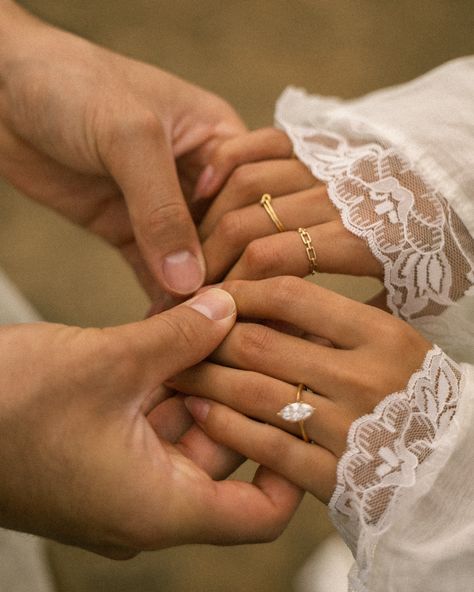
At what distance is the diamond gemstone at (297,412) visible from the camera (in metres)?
0.75

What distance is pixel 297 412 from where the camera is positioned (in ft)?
2.46

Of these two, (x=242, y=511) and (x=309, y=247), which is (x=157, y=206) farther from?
(x=242, y=511)

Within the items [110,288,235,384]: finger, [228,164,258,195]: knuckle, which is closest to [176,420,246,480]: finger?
[110,288,235,384]: finger

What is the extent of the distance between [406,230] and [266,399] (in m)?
0.26

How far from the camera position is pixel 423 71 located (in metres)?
1.89

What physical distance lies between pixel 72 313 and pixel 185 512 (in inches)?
39.1

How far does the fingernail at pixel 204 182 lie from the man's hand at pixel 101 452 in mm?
285

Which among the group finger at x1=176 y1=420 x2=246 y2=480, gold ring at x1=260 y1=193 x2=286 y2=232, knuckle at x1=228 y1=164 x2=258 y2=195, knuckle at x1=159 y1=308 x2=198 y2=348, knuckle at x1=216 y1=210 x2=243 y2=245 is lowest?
finger at x1=176 y1=420 x2=246 y2=480

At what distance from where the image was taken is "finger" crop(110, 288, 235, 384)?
0.70 metres

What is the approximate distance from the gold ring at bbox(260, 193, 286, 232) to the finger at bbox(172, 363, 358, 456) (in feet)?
0.68

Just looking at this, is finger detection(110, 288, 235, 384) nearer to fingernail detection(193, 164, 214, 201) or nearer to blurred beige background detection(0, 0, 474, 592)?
fingernail detection(193, 164, 214, 201)

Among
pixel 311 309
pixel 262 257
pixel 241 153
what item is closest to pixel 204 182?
pixel 241 153

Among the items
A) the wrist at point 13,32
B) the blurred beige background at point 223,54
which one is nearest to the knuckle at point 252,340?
the wrist at point 13,32

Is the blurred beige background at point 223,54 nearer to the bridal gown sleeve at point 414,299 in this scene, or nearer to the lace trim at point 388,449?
the bridal gown sleeve at point 414,299
